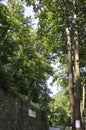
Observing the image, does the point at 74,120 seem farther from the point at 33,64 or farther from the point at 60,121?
the point at 60,121

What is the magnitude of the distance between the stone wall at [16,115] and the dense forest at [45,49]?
669mm

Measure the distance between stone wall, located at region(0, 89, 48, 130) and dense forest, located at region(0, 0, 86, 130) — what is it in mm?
669

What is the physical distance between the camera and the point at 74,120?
11312mm

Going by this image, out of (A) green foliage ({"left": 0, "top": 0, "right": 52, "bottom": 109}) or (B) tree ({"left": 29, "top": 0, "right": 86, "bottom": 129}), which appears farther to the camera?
(A) green foliage ({"left": 0, "top": 0, "right": 52, "bottom": 109})

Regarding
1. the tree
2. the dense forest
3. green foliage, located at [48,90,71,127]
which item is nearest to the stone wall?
the dense forest

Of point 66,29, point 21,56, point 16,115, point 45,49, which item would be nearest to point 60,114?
point 21,56

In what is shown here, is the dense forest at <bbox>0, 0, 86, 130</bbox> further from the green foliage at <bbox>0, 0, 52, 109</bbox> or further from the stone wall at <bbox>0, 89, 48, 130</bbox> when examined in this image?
the stone wall at <bbox>0, 89, 48, 130</bbox>

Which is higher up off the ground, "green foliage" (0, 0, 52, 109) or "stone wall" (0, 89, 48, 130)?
"green foliage" (0, 0, 52, 109)

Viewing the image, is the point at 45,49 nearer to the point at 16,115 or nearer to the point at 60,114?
the point at 16,115

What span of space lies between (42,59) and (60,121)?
43863mm

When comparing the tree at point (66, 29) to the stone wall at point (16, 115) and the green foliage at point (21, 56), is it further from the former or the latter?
the stone wall at point (16, 115)

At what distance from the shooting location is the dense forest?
13.1m

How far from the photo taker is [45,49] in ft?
67.3

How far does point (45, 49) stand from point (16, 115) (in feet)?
16.3
